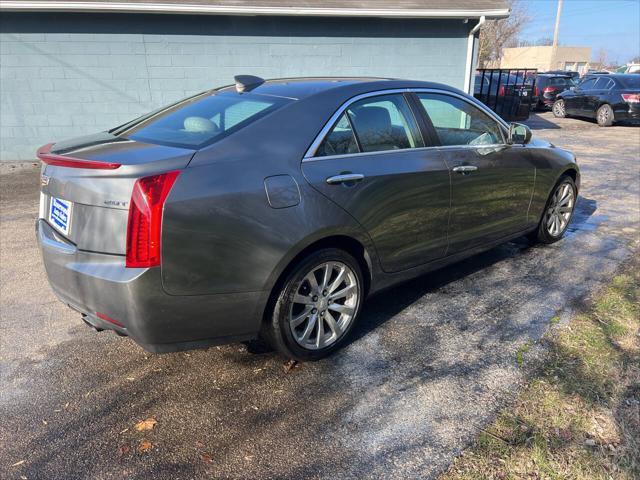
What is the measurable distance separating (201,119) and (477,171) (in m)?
2.14

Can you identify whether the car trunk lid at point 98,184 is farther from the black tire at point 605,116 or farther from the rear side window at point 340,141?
the black tire at point 605,116

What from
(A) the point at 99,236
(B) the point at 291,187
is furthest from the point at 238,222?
(A) the point at 99,236

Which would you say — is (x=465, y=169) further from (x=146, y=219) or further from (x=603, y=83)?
(x=603, y=83)

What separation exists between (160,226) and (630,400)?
269 centimetres

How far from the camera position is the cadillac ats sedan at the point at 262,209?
2533 millimetres

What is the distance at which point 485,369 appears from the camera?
10.4ft

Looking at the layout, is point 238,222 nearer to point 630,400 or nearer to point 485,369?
point 485,369

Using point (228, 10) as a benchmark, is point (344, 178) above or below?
below

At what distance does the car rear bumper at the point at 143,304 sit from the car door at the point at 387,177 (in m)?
0.86

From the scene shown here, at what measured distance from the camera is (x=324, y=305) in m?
3.22

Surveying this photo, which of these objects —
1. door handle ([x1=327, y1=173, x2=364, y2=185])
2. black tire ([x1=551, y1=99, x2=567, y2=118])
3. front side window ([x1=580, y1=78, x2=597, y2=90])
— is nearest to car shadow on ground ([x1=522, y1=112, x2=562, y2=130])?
black tire ([x1=551, y1=99, x2=567, y2=118])

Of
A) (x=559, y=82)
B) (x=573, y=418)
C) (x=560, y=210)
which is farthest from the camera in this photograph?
(x=559, y=82)

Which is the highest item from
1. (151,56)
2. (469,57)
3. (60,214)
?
(469,57)

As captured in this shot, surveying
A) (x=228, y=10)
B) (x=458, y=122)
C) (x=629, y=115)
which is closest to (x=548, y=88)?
(x=629, y=115)
